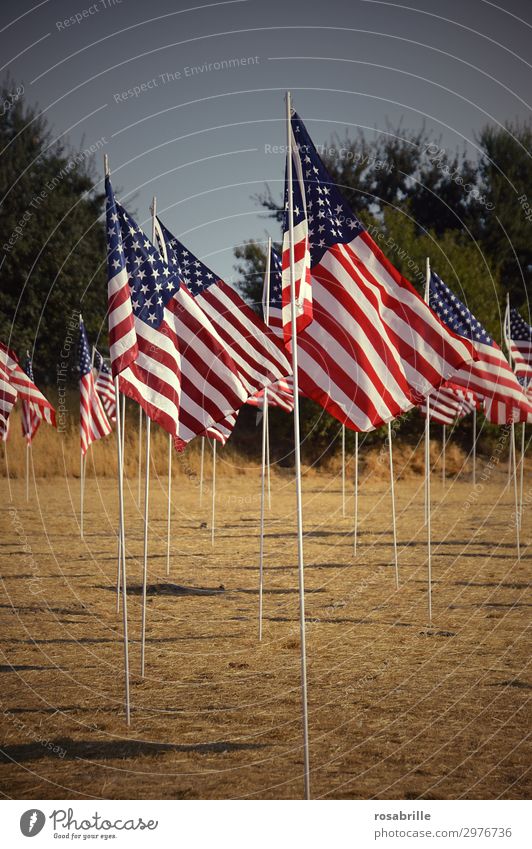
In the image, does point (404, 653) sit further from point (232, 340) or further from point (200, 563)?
point (200, 563)

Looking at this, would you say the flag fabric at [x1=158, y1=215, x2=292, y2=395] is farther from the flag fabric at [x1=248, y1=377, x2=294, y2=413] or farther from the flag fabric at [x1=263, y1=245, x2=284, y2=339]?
the flag fabric at [x1=248, y1=377, x2=294, y2=413]

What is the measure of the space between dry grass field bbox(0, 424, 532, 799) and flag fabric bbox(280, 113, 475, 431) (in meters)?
2.87

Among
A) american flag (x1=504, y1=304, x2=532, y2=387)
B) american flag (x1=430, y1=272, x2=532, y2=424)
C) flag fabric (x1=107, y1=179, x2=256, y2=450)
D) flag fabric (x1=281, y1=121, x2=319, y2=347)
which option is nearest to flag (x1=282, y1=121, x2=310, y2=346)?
flag fabric (x1=281, y1=121, x2=319, y2=347)

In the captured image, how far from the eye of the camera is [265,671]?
34.8ft

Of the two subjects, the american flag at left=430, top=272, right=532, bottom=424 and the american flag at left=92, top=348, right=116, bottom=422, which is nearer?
the american flag at left=430, top=272, right=532, bottom=424

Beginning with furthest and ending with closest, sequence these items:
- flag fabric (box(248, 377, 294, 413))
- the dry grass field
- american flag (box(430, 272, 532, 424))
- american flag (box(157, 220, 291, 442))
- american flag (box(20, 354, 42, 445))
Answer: american flag (box(20, 354, 42, 445)) → flag fabric (box(248, 377, 294, 413)) → american flag (box(430, 272, 532, 424)) → american flag (box(157, 220, 291, 442)) → the dry grass field

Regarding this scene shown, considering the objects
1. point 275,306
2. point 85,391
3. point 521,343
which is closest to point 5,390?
point 85,391

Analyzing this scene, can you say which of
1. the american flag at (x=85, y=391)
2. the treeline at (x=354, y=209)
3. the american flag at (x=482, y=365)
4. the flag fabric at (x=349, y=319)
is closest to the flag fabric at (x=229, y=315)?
the american flag at (x=482, y=365)

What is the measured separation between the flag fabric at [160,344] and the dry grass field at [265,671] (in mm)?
2795

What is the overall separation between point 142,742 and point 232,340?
6.71m

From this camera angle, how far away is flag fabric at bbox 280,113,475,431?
9188mm

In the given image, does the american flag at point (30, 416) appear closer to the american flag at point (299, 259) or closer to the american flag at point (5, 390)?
the american flag at point (5, 390)

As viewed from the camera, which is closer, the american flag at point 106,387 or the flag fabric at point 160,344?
the flag fabric at point 160,344

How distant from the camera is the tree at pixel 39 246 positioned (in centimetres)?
3850
